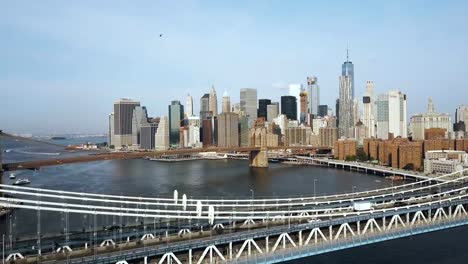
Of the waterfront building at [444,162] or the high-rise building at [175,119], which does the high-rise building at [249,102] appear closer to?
the high-rise building at [175,119]

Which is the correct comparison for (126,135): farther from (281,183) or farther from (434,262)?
(434,262)

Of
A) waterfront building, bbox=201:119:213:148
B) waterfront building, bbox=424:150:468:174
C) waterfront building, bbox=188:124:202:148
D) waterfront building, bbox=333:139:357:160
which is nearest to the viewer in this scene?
waterfront building, bbox=424:150:468:174

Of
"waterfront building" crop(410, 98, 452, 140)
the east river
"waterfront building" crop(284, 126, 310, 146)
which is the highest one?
"waterfront building" crop(410, 98, 452, 140)

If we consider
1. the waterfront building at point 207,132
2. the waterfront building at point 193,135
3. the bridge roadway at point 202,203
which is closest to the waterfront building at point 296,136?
the waterfront building at point 207,132

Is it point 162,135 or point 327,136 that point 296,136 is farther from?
point 162,135

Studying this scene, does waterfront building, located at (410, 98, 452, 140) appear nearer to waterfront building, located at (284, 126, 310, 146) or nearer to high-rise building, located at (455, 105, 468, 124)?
high-rise building, located at (455, 105, 468, 124)

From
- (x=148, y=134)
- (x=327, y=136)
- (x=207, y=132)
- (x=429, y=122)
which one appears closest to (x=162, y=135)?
(x=148, y=134)

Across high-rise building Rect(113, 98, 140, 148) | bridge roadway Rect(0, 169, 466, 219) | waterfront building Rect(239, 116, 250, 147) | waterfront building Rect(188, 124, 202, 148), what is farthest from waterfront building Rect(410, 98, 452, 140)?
bridge roadway Rect(0, 169, 466, 219)
